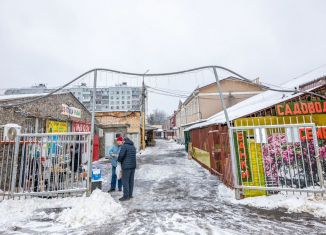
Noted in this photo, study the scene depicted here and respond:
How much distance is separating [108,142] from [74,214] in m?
14.7

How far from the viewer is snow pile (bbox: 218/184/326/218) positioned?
4691 mm

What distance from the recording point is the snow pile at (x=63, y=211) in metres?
4.32

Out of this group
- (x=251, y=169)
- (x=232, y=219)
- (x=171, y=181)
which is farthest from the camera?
(x=171, y=181)

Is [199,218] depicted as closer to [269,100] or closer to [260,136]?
[260,136]

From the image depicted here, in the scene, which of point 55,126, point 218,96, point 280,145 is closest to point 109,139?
point 55,126

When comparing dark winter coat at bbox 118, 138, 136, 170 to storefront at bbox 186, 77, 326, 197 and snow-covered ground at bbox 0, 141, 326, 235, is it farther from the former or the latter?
storefront at bbox 186, 77, 326, 197

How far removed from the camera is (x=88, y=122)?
51.1 ft

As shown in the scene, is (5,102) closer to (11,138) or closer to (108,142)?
(11,138)

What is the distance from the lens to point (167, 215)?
4602 mm

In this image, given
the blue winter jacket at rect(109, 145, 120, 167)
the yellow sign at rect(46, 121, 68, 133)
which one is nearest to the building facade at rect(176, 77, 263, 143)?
the yellow sign at rect(46, 121, 68, 133)

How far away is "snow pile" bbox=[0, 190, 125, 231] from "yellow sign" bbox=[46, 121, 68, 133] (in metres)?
5.11

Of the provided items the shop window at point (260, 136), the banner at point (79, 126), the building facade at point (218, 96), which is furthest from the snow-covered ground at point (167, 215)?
the building facade at point (218, 96)

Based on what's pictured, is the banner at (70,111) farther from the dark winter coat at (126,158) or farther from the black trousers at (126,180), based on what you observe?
the black trousers at (126,180)

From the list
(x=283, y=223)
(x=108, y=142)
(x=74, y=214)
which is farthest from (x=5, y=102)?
(x=108, y=142)
